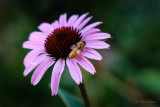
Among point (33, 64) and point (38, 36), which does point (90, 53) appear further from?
point (38, 36)

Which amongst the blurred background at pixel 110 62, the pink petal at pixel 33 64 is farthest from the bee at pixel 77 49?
the blurred background at pixel 110 62

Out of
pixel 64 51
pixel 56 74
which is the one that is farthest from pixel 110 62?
pixel 56 74

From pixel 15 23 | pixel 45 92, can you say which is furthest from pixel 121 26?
pixel 15 23

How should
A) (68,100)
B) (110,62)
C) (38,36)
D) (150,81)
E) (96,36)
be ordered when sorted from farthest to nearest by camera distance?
(110,62), (150,81), (38,36), (68,100), (96,36)

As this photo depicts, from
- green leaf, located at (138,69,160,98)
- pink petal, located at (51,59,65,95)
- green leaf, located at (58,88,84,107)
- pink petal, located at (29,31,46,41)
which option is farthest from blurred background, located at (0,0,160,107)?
pink petal, located at (51,59,65,95)

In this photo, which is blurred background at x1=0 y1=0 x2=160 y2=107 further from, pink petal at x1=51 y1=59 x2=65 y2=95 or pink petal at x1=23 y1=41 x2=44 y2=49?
pink petal at x1=51 y1=59 x2=65 y2=95

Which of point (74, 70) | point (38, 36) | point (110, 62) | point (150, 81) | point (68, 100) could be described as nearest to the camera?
point (74, 70)
